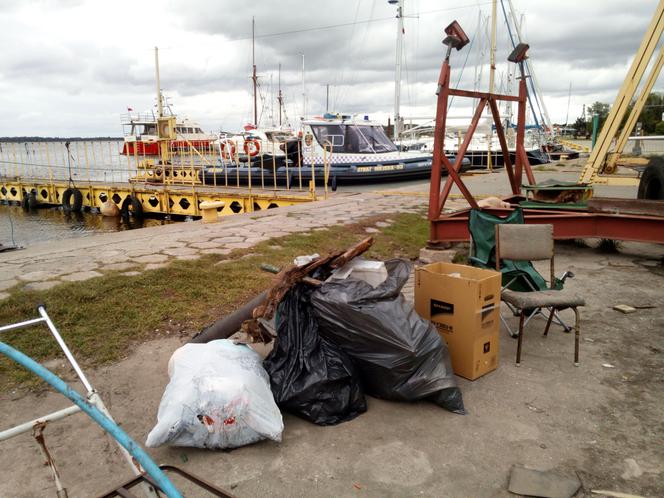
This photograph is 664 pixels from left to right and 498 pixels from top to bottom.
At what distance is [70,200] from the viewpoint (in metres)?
21.8

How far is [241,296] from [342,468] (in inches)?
105

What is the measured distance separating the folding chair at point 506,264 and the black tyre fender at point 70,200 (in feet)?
65.8

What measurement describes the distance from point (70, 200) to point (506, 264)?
21.5 metres

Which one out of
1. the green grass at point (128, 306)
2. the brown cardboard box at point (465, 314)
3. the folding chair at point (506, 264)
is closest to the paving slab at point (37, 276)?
the green grass at point (128, 306)

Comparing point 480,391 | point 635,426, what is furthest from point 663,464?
point 480,391

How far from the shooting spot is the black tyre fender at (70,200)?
21.0 meters

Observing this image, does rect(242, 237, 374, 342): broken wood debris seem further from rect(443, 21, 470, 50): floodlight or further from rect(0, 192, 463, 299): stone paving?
rect(443, 21, 470, 50): floodlight

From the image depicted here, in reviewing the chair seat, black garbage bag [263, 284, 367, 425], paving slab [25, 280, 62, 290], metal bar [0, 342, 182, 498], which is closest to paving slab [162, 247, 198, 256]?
paving slab [25, 280, 62, 290]

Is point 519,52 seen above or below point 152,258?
above

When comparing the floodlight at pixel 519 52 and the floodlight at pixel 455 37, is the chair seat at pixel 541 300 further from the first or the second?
the floodlight at pixel 519 52

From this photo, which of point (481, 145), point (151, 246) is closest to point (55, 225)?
point (151, 246)

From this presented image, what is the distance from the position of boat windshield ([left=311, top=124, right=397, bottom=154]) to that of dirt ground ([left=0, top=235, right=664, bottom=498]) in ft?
52.1

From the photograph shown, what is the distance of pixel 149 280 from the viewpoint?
5.02 m

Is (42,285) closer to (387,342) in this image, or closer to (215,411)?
(215,411)
